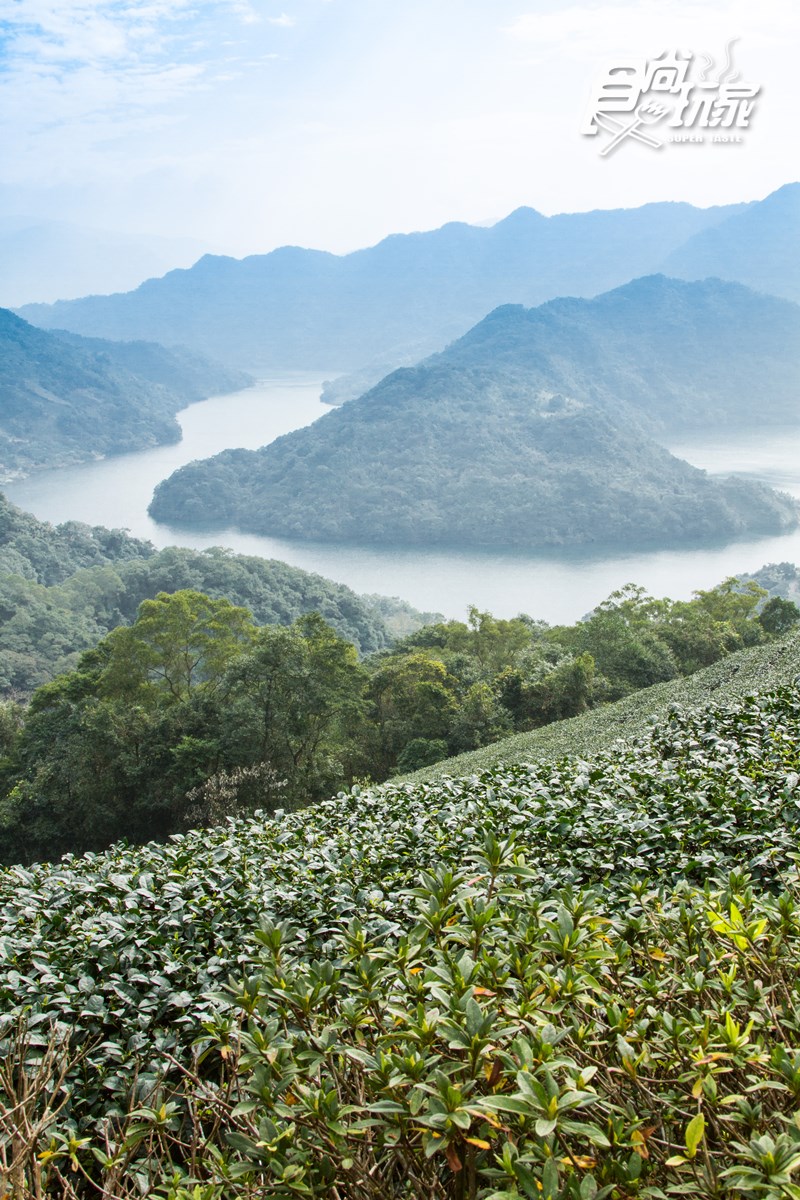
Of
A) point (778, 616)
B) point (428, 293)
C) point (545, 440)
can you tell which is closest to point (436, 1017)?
point (778, 616)

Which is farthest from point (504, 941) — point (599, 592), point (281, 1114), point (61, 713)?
point (599, 592)

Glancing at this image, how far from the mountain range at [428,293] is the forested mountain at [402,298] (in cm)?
24

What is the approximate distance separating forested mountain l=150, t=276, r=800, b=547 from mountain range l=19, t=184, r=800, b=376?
4436 centimetres

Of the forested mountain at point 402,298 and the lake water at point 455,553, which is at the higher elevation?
the forested mountain at point 402,298

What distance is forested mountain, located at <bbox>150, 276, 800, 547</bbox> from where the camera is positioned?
81.0m

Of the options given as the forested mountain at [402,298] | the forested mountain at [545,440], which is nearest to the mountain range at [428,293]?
the forested mountain at [402,298]

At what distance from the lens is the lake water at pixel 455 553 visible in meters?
64.2

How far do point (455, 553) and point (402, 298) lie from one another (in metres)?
131

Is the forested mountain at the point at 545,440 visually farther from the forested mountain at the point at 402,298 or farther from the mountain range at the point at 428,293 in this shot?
the forested mountain at the point at 402,298

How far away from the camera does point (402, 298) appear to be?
19325 centimetres

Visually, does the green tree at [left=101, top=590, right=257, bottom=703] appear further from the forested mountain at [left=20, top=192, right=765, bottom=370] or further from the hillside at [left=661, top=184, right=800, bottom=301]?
the hillside at [left=661, top=184, right=800, bottom=301]

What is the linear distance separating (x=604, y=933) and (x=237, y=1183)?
0.99 meters

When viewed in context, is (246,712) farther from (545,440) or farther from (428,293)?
(428,293)

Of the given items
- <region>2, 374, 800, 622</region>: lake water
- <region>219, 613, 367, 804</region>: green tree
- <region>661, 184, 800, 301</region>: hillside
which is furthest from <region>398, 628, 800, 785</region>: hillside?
<region>661, 184, 800, 301</region>: hillside
